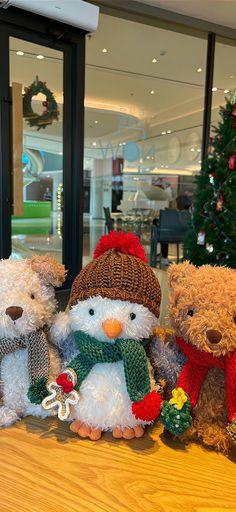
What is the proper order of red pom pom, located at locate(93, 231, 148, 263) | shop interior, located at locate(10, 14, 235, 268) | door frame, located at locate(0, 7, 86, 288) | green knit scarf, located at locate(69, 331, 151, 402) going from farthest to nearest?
shop interior, located at locate(10, 14, 235, 268) < door frame, located at locate(0, 7, 86, 288) < red pom pom, located at locate(93, 231, 148, 263) < green knit scarf, located at locate(69, 331, 151, 402)

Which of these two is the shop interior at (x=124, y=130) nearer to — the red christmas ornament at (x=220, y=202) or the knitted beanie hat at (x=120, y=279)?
the red christmas ornament at (x=220, y=202)

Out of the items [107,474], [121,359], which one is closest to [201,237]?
[121,359]

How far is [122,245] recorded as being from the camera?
77 centimetres

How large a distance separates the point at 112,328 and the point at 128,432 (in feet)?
0.70

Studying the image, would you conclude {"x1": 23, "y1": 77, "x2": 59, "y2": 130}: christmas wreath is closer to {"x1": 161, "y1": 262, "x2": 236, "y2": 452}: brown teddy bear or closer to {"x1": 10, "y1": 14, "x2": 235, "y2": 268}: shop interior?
{"x1": 10, "y1": 14, "x2": 235, "y2": 268}: shop interior

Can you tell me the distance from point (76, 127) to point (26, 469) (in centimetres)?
359

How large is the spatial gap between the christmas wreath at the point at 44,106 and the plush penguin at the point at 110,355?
129 inches

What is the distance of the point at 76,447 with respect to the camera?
2.25 feet

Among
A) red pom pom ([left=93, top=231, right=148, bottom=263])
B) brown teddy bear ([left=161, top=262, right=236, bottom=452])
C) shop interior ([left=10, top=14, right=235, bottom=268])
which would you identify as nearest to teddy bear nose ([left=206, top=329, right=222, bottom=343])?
brown teddy bear ([left=161, top=262, right=236, bottom=452])

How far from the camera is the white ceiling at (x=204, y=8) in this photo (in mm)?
3586

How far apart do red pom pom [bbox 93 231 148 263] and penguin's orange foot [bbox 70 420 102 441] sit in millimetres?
330

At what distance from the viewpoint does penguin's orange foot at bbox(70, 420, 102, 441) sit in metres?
0.70

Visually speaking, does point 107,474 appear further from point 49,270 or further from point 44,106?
point 44,106

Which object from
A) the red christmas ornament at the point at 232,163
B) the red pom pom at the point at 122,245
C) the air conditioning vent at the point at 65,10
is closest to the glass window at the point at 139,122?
the air conditioning vent at the point at 65,10
